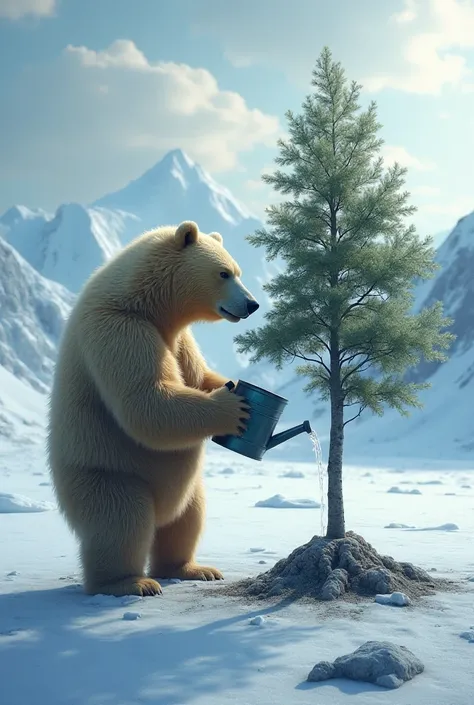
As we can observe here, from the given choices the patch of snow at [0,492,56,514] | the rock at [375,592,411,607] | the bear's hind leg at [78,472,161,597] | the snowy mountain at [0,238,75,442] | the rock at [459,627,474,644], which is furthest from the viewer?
the snowy mountain at [0,238,75,442]

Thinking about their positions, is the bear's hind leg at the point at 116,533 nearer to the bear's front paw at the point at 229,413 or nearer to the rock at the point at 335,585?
the bear's front paw at the point at 229,413

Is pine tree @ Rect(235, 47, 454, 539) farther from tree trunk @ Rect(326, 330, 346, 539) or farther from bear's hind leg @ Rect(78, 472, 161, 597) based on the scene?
bear's hind leg @ Rect(78, 472, 161, 597)

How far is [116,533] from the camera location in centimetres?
598

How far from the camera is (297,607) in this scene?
5.62 meters

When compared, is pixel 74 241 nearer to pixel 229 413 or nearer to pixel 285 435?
pixel 285 435

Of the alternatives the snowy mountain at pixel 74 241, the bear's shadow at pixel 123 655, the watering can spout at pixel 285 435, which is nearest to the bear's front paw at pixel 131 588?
the bear's shadow at pixel 123 655

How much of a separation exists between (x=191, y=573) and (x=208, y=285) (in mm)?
2507

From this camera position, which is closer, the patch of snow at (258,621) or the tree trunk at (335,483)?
the patch of snow at (258,621)

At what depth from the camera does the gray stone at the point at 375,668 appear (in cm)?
413

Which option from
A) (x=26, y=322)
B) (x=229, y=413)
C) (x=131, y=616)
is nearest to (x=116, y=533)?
(x=131, y=616)

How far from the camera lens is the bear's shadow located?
402 centimetres

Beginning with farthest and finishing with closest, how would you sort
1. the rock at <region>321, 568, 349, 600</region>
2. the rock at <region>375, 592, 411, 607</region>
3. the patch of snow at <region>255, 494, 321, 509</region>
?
1. the patch of snow at <region>255, 494, 321, 509</region>
2. the rock at <region>321, 568, 349, 600</region>
3. the rock at <region>375, 592, 411, 607</region>

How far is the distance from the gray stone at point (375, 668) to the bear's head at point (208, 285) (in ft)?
8.53

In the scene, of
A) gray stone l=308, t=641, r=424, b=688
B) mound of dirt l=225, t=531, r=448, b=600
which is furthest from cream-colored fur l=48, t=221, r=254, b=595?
gray stone l=308, t=641, r=424, b=688
